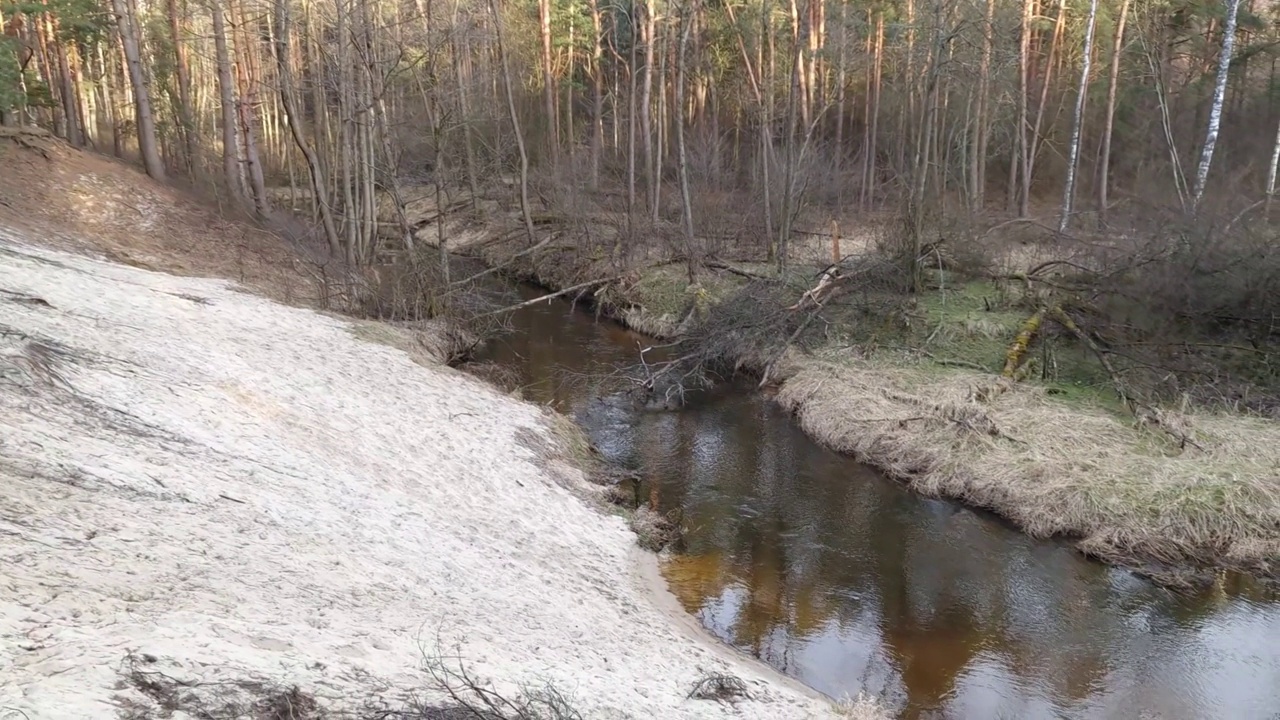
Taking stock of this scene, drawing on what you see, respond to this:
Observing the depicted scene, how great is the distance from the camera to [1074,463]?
1254 centimetres

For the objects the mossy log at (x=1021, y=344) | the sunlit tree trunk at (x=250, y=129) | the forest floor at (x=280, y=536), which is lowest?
the mossy log at (x=1021, y=344)

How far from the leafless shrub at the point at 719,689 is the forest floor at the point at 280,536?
6 cm

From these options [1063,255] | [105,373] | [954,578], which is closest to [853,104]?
[1063,255]

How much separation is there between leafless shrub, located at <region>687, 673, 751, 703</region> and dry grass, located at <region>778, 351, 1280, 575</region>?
21.7 feet

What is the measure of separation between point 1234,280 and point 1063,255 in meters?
4.57

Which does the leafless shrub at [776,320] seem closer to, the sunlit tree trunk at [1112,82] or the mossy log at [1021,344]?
the mossy log at [1021,344]

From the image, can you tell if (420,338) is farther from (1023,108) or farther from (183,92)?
(1023,108)

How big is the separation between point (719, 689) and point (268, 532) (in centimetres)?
420

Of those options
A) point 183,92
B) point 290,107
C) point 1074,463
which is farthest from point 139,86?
point 1074,463

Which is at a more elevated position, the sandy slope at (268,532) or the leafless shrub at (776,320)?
the sandy slope at (268,532)

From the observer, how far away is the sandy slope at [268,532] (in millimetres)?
5035

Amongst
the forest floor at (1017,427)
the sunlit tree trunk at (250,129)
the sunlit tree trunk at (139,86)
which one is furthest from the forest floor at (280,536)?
the sunlit tree trunk at (250,129)

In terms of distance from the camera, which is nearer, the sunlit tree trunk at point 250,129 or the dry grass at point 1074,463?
the dry grass at point 1074,463

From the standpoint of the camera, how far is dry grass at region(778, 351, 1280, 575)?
11.0 m
